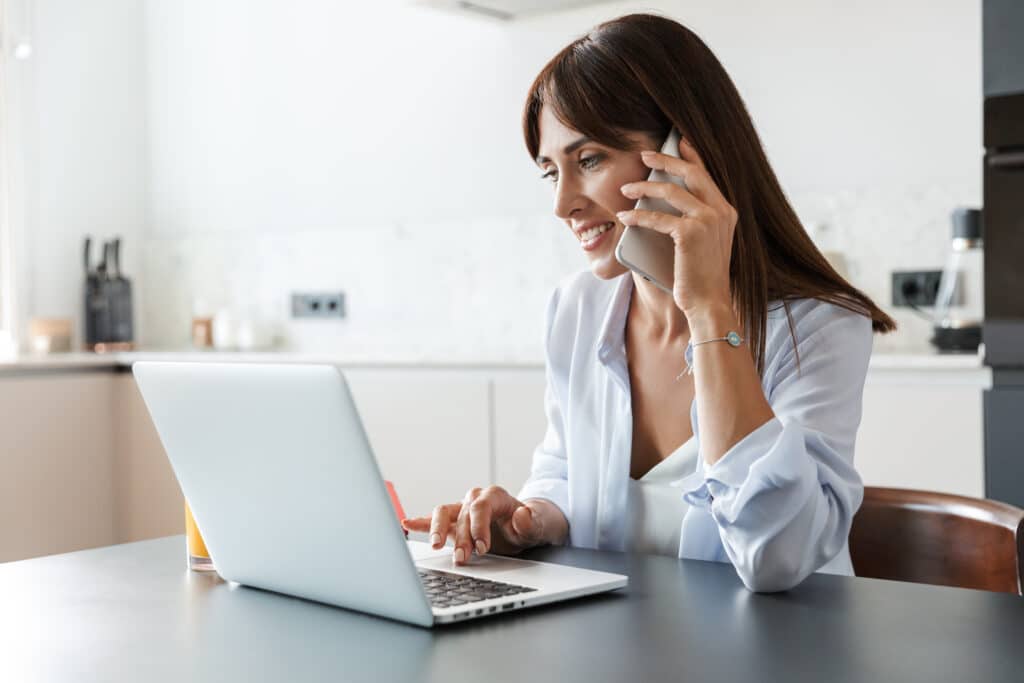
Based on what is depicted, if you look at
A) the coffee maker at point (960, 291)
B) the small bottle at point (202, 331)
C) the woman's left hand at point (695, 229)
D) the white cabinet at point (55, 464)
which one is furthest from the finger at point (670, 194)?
the small bottle at point (202, 331)

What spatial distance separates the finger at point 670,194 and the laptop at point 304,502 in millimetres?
372

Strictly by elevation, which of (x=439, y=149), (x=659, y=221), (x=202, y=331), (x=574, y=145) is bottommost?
(x=202, y=331)

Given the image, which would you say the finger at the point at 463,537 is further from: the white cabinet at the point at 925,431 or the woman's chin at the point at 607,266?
the white cabinet at the point at 925,431

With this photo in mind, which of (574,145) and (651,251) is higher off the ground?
(574,145)

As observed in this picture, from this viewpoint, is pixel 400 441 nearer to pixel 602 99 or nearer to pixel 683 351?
pixel 683 351

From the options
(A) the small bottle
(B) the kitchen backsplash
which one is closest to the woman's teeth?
(B) the kitchen backsplash

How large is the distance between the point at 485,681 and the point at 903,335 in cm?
245

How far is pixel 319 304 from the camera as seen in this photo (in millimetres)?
4125

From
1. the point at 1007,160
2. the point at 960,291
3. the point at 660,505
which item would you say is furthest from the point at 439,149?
the point at 660,505

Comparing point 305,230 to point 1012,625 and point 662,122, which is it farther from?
point 1012,625

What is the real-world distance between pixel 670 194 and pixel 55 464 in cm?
297

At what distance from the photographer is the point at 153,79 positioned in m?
4.70

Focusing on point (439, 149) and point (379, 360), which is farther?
point (439, 149)

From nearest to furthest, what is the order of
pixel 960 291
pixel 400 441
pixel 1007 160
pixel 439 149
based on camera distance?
pixel 1007 160 < pixel 960 291 < pixel 400 441 < pixel 439 149
